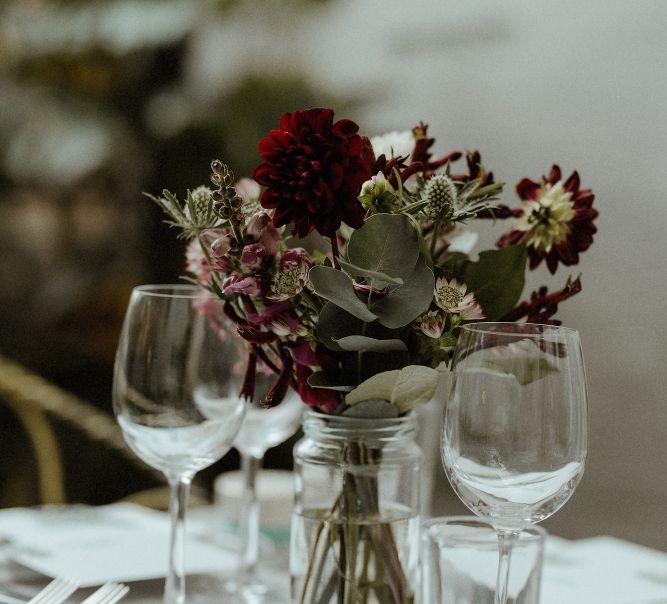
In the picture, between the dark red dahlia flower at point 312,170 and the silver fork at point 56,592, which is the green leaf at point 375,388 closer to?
the dark red dahlia flower at point 312,170

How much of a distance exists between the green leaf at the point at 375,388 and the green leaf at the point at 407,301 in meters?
0.04

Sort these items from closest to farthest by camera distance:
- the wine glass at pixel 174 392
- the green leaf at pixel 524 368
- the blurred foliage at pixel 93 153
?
the green leaf at pixel 524 368 → the wine glass at pixel 174 392 → the blurred foliage at pixel 93 153

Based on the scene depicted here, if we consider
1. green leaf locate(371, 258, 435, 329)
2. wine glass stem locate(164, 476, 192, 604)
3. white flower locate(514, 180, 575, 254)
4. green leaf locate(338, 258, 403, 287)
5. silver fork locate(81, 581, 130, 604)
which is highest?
white flower locate(514, 180, 575, 254)

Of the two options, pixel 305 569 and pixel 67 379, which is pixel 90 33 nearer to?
pixel 67 379

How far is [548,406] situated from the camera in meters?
0.67

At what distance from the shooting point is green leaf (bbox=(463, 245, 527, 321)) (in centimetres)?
82

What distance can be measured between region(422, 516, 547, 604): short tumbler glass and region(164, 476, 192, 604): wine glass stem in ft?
0.83

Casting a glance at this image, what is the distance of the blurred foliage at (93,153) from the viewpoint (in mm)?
2875

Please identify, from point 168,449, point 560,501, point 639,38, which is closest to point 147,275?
point 639,38

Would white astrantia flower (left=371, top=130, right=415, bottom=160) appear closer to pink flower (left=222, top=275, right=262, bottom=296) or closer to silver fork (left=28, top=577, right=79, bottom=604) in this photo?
pink flower (left=222, top=275, right=262, bottom=296)

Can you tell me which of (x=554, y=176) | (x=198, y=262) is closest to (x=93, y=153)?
(x=198, y=262)

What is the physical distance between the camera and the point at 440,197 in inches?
30.1

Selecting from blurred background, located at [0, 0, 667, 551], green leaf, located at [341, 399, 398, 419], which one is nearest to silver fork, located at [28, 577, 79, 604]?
green leaf, located at [341, 399, 398, 419]

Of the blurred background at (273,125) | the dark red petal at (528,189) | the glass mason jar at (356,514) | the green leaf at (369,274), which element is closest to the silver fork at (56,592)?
the glass mason jar at (356,514)
